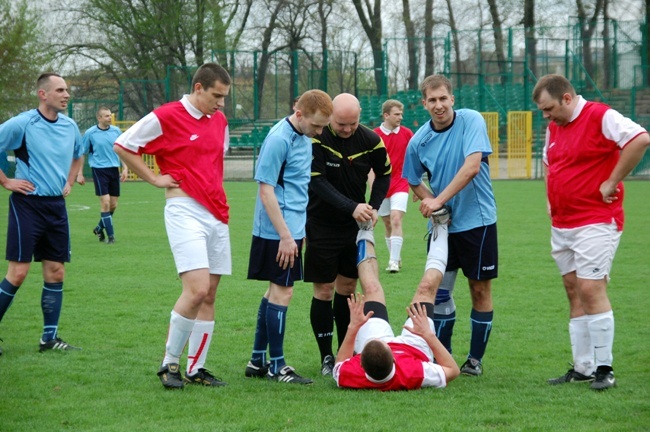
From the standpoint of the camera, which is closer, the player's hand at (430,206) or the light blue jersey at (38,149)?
the player's hand at (430,206)

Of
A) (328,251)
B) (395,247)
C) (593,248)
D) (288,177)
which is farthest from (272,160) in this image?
(395,247)

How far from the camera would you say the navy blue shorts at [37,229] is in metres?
7.30

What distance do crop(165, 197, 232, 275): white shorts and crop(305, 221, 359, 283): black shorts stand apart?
68cm

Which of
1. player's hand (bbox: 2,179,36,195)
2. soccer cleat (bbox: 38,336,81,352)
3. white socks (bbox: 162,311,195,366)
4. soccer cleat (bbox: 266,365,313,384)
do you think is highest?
player's hand (bbox: 2,179,36,195)

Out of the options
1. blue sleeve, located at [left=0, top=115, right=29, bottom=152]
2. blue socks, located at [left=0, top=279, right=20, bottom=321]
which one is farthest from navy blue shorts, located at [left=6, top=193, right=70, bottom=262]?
blue sleeve, located at [left=0, top=115, right=29, bottom=152]

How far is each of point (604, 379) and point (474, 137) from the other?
185 centimetres

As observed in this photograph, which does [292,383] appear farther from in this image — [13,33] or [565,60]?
[565,60]

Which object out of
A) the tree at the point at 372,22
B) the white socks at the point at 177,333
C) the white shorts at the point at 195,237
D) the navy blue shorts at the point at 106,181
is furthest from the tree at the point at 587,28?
the white socks at the point at 177,333

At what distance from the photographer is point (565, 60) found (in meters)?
39.8

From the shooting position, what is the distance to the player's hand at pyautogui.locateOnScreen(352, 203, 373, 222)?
6.43m

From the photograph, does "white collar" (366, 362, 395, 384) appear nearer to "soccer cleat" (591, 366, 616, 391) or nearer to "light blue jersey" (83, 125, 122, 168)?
"soccer cleat" (591, 366, 616, 391)

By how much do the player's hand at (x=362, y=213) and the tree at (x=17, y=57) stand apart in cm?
3257

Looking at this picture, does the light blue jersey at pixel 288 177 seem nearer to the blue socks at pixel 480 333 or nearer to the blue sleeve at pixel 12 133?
the blue socks at pixel 480 333

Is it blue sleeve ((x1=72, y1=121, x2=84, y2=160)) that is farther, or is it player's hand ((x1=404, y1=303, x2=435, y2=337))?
blue sleeve ((x1=72, y1=121, x2=84, y2=160))
